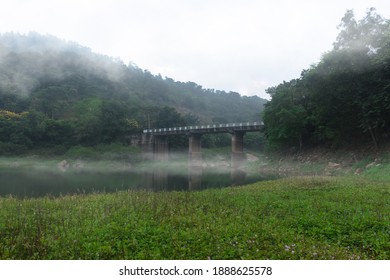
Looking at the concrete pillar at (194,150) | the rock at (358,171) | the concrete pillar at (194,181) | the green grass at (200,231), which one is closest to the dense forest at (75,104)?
the concrete pillar at (194,150)

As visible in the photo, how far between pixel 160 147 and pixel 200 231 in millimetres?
87923

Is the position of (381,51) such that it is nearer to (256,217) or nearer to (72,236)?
(256,217)

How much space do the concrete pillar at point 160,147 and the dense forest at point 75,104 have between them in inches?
271

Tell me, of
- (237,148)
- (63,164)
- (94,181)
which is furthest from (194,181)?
(63,164)

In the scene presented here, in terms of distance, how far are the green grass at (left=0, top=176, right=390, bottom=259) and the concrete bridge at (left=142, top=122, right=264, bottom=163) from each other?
2425 inches

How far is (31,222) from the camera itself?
384 inches

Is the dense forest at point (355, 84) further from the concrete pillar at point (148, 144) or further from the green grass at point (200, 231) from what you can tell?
the concrete pillar at point (148, 144)

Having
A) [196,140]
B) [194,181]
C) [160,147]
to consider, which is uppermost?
[196,140]

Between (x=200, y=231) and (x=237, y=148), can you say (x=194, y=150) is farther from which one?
(x=200, y=231)

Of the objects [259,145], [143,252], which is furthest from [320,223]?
[259,145]

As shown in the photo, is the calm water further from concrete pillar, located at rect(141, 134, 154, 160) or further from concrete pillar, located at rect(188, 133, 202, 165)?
concrete pillar, located at rect(188, 133, 202, 165)

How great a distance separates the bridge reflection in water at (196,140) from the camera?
73.8 meters

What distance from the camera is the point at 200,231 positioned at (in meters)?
8.19

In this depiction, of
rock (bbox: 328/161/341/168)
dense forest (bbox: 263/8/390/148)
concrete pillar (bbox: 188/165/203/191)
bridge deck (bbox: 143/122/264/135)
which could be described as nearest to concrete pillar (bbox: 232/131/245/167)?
bridge deck (bbox: 143/122/264/135)
